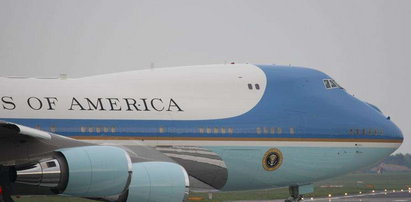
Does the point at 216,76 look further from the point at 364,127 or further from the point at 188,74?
the point at 364,127

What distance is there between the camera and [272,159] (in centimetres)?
3328

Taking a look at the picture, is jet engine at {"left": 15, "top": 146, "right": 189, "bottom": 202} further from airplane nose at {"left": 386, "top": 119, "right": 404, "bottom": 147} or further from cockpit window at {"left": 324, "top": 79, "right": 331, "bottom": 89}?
airplane nose at {"left": 386, "top": 119, "right": 404, "bottom": 147}

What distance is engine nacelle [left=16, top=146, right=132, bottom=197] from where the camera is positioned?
73.6 feet

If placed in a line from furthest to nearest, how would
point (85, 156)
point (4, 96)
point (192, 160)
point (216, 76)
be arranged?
point (216, 76) → point (192, 160) → point (4, 96) → point (85, 156)

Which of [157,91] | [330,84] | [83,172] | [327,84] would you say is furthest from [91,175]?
[330,84]

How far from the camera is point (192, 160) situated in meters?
31.3

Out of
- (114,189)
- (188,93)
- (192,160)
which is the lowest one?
(114,189)

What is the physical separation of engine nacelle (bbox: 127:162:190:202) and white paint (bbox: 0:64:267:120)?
16.2 ft

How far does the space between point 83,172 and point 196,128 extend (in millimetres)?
9341

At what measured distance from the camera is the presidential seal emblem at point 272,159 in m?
33.2

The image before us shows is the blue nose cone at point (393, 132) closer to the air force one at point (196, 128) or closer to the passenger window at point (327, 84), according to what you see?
the air force one at point (196, 128)

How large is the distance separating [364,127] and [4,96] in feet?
45.7

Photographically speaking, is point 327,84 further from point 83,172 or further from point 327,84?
point 83,172

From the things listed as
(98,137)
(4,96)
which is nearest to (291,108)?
(98,137)
